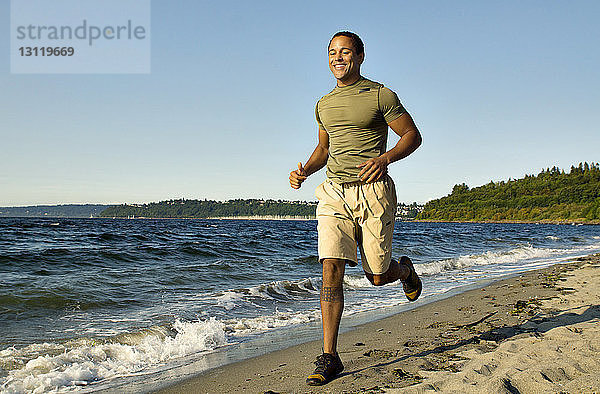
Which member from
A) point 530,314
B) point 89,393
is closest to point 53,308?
point 89,393

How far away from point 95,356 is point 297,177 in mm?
2662

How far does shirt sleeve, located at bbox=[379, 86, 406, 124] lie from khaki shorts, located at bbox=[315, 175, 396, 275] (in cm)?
43

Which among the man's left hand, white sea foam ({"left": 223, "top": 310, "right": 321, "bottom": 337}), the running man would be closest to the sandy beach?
the running man

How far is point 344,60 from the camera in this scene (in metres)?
3.48

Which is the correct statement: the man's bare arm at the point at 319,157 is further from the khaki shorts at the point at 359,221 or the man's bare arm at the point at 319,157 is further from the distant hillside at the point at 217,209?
the distant hillside at the point at 217,209

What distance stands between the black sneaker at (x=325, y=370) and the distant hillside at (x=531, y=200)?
10846cm

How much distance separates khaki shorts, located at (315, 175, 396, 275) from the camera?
3453mm

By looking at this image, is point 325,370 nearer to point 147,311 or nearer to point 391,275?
point 391,275

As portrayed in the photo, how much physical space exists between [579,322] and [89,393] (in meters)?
4.46

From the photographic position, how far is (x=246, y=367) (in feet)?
13.9

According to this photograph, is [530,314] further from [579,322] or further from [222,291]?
[222,291]

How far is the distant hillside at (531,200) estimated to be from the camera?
108 metres

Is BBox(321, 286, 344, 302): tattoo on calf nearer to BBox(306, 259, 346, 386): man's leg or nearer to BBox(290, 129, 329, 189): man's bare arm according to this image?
BBox(306, 259, 346, 386): man's leg

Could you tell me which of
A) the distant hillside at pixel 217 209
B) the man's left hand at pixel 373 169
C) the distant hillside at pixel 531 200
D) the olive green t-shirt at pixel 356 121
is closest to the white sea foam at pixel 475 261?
the olive green t-shirt at pixel 356 121
